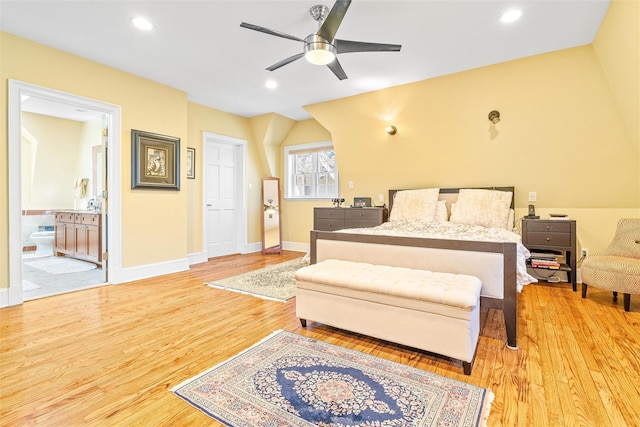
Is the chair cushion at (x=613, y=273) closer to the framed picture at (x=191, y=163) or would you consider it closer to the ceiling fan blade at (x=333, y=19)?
the ceiling fan blade at (x=333, y=19)

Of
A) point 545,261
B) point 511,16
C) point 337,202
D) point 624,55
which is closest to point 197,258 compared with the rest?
point 337,202

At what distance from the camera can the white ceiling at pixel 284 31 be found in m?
2.55

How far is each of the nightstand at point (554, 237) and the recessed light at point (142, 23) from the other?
4505 mm

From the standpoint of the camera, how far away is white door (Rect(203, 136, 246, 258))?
217 inches

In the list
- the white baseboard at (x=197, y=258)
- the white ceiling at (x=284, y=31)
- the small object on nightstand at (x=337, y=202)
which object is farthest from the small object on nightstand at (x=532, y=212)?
the white baseboard at (x=197, y=258)

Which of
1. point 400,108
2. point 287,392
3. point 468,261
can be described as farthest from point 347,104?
point 287,392

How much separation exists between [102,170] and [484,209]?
488 cm

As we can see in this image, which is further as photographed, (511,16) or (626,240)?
(626,240)

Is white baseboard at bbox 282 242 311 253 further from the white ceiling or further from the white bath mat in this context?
the white bath mat

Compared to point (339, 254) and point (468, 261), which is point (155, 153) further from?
point (468, 261)

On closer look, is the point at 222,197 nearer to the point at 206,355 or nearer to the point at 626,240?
the point at 206,355

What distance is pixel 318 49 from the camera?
2.44 meters

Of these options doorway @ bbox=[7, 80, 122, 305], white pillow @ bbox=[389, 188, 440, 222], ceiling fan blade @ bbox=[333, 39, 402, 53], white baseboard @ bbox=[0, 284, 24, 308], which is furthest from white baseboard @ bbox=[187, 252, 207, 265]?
ceiling fan blade @ bbox=[333, 39, 402, 53]

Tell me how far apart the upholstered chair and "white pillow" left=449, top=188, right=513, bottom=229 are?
0.93m
